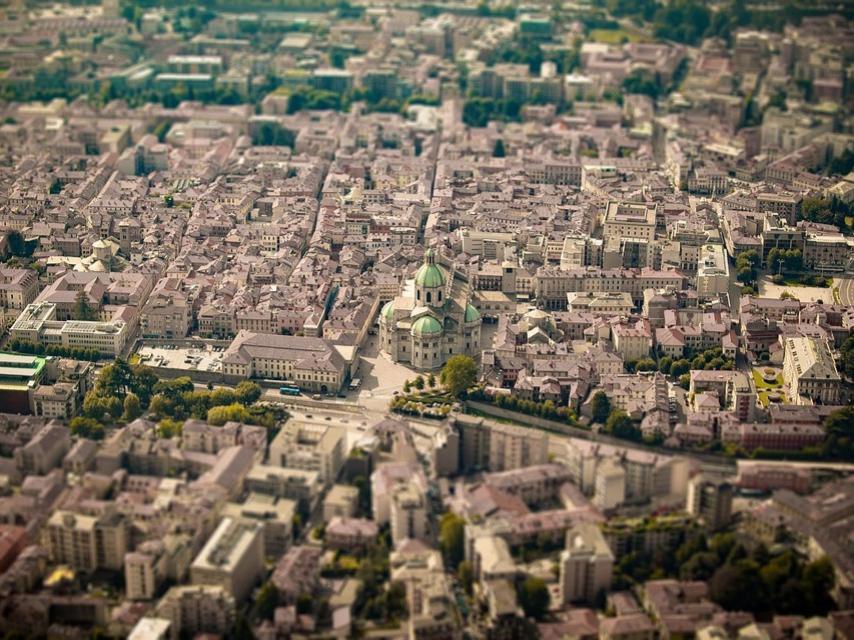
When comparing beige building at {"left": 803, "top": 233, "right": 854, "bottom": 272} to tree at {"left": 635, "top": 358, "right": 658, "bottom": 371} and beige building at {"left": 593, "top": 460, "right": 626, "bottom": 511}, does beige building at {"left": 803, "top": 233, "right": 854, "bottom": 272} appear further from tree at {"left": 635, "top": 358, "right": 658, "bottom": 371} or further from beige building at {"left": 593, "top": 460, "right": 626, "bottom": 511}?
beige building at {"left": 593, "top": 460, "right": 626, "bottom": 511}

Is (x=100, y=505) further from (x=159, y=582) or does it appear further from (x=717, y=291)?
(x=717, y=291)

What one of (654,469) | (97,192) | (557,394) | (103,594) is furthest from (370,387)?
(97,192)

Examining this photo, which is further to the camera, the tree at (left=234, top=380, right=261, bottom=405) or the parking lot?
the parking lot

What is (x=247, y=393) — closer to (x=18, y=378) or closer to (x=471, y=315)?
(x=18, y=378)

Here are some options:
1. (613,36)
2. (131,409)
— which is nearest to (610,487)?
(131,409)

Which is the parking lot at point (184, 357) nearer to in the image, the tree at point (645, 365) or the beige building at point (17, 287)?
the beige building at point (17, 287)

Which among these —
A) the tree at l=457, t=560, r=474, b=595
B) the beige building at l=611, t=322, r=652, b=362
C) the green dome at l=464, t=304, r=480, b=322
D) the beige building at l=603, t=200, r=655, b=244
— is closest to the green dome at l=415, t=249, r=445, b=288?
the green dome at l=464, t=304, r=480, b=322

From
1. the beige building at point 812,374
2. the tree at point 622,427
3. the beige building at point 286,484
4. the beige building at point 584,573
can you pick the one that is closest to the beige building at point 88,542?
the beige building at point 286,484
